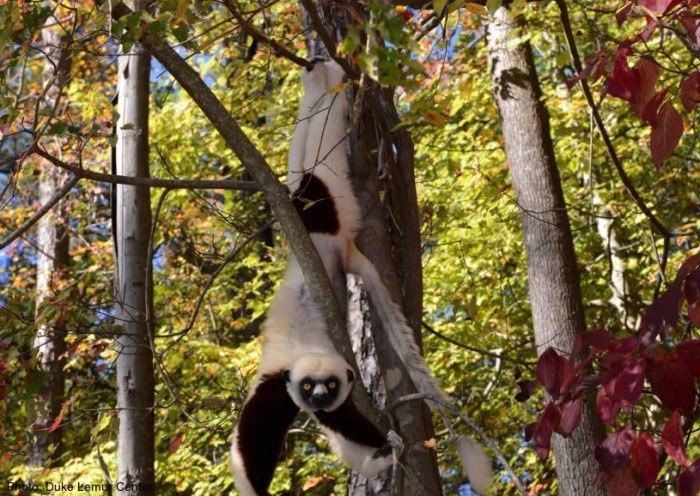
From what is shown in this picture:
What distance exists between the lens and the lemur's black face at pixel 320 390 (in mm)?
3748

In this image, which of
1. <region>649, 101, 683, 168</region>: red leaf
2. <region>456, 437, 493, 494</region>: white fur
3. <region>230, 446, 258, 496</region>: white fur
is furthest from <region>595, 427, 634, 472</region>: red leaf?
<region>230, 446, 258, 496</region>: white fur

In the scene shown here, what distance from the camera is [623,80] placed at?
6.91 feet

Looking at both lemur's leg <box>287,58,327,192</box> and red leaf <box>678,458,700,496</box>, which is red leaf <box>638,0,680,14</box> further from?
lemur's leg <box>287,58,327,192</box>

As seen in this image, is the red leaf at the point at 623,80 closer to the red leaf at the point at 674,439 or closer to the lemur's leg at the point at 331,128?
the red leaf at the point at 674,439

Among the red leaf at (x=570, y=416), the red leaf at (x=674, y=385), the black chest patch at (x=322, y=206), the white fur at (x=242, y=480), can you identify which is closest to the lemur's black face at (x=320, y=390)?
the white fur at (x=242, y=480)

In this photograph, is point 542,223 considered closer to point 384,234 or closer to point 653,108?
point 384,234

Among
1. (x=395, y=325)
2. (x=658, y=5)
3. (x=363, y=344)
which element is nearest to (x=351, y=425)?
(x=363, y=344)

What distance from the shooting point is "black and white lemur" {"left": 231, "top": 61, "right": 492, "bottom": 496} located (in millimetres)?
3715

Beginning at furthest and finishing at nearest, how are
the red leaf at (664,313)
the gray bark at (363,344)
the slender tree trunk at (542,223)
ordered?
the slender tree trunk at (542,223), the gray bark at (363,344), the red leaf at (664,313)

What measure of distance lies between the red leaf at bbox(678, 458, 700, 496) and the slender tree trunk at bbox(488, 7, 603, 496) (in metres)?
3.71

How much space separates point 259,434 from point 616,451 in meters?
2.63

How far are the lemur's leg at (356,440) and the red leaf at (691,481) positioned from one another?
71.8 inches

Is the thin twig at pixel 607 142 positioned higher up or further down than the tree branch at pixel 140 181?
higher up

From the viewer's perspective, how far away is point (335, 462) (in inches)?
331
